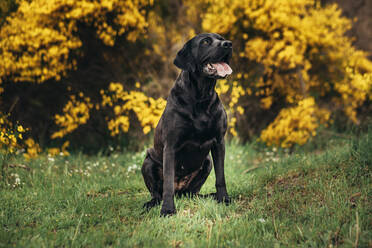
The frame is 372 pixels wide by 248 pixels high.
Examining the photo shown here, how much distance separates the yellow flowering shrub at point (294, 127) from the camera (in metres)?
5.91

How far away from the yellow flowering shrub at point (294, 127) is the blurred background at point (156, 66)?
22 millimetres

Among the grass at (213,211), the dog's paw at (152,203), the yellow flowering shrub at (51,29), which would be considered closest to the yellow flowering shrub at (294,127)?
the grass at (213,211)

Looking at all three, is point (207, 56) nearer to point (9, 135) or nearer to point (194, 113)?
point (194, 113)

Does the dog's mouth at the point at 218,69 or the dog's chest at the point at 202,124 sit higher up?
the dog's mouth at the point at 218,69

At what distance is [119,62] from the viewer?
22.5 ft

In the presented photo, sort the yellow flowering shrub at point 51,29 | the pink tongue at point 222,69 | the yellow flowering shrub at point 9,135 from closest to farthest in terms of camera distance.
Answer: the pink tongue at point 222,69 < the yellow flowering shrub at point 9,135 < the yellow flowering shrub at point 51,29

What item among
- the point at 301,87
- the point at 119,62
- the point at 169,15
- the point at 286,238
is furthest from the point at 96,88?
the point at 286,238

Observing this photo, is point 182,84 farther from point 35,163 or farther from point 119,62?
point 119,62

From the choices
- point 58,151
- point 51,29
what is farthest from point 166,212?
point 51,29

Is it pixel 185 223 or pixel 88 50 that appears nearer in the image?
pixel 185 223

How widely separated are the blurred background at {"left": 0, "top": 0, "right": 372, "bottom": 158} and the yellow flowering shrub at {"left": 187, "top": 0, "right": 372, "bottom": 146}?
23 millimetres

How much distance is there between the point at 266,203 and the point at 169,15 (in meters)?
5.35

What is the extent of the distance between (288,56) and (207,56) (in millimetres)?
3655

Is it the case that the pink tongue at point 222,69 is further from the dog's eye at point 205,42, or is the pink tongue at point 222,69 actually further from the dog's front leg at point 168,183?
the dog's front leg at point 168,183
